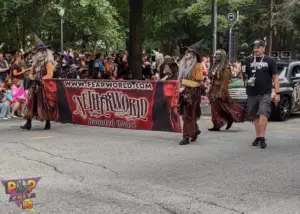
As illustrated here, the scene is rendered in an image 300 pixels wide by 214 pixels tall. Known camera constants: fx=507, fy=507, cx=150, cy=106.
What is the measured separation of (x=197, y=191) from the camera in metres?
5.65

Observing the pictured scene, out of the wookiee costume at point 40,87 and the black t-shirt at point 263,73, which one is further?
the wookiee costume at point 40,87

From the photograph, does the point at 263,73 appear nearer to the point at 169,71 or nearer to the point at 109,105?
the point at 109,105

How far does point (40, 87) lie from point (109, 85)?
5.27 ft

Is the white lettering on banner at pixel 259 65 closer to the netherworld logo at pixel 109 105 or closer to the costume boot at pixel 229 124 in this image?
the netherworld logo at pixel 109 105

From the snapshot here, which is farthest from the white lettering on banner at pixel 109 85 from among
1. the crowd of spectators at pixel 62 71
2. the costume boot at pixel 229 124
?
the costume boot at pixel 229 124

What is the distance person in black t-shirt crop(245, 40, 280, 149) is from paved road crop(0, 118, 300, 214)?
1.55 ft

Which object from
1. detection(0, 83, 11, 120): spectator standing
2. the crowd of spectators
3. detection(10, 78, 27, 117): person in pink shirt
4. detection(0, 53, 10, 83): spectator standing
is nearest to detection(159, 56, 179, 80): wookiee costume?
the crowd of spectators

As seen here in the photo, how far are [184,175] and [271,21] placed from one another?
25.6 m

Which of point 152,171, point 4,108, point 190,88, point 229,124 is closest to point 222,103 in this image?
point 229,124

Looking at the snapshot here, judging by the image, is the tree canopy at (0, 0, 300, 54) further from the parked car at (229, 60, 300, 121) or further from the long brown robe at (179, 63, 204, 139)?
the long brown robe at (179, 63, 204, 139)

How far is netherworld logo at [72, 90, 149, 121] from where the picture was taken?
30.8ft

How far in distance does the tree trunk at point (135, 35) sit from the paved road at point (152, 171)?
777cm

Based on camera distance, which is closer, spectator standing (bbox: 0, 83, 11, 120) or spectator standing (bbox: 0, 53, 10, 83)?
spectator standing (bbox: 0, 83, 11, 120)

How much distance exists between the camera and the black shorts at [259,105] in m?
8.32
